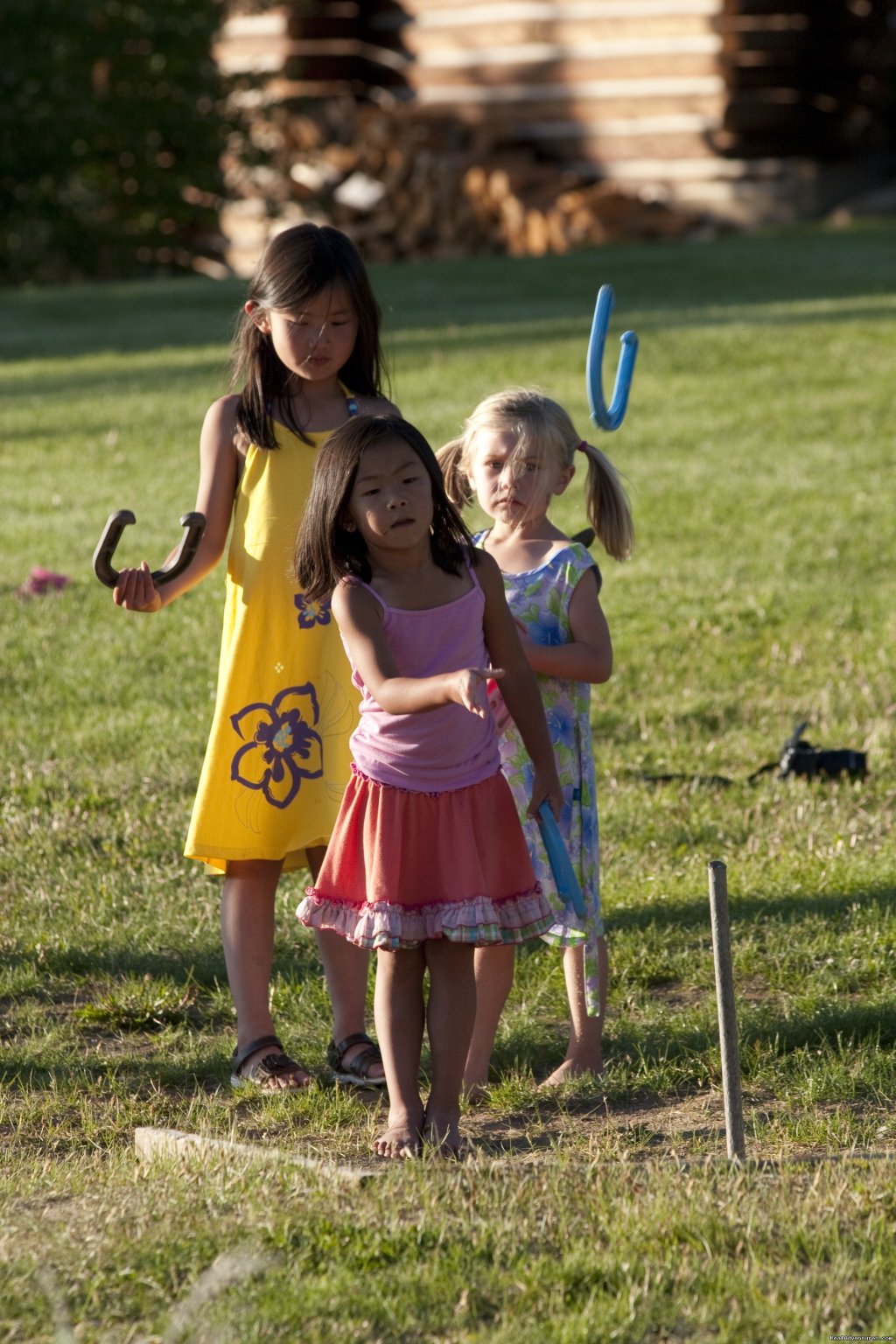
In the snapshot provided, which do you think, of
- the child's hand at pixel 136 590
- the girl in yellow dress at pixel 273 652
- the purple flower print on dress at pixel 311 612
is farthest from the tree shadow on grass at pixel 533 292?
the child's hand at pixel 136 590

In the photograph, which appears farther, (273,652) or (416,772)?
(273,652)

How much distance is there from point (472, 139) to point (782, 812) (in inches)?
622

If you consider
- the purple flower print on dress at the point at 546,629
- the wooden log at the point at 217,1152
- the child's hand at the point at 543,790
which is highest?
the purple flower print on dress at the point at 546,629

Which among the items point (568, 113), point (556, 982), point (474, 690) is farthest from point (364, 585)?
point (568, 113)

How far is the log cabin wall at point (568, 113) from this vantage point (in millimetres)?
18625

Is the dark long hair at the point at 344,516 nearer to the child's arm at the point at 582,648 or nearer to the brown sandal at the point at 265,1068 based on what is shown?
the child's arm at the point at 582,648

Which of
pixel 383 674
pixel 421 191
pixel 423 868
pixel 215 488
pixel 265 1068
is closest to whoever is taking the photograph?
pixel 383 674

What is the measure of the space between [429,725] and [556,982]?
4.05ft

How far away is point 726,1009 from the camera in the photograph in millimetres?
3004

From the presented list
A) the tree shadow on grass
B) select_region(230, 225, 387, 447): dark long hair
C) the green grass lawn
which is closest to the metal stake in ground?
the green grass lawn

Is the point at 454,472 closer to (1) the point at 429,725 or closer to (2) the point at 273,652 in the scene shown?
(2) the point at 273,652

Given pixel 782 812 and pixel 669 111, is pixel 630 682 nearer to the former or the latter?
pixel 782 812

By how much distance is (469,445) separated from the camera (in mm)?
3820

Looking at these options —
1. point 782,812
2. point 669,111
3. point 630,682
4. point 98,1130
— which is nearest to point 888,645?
point 630,682
